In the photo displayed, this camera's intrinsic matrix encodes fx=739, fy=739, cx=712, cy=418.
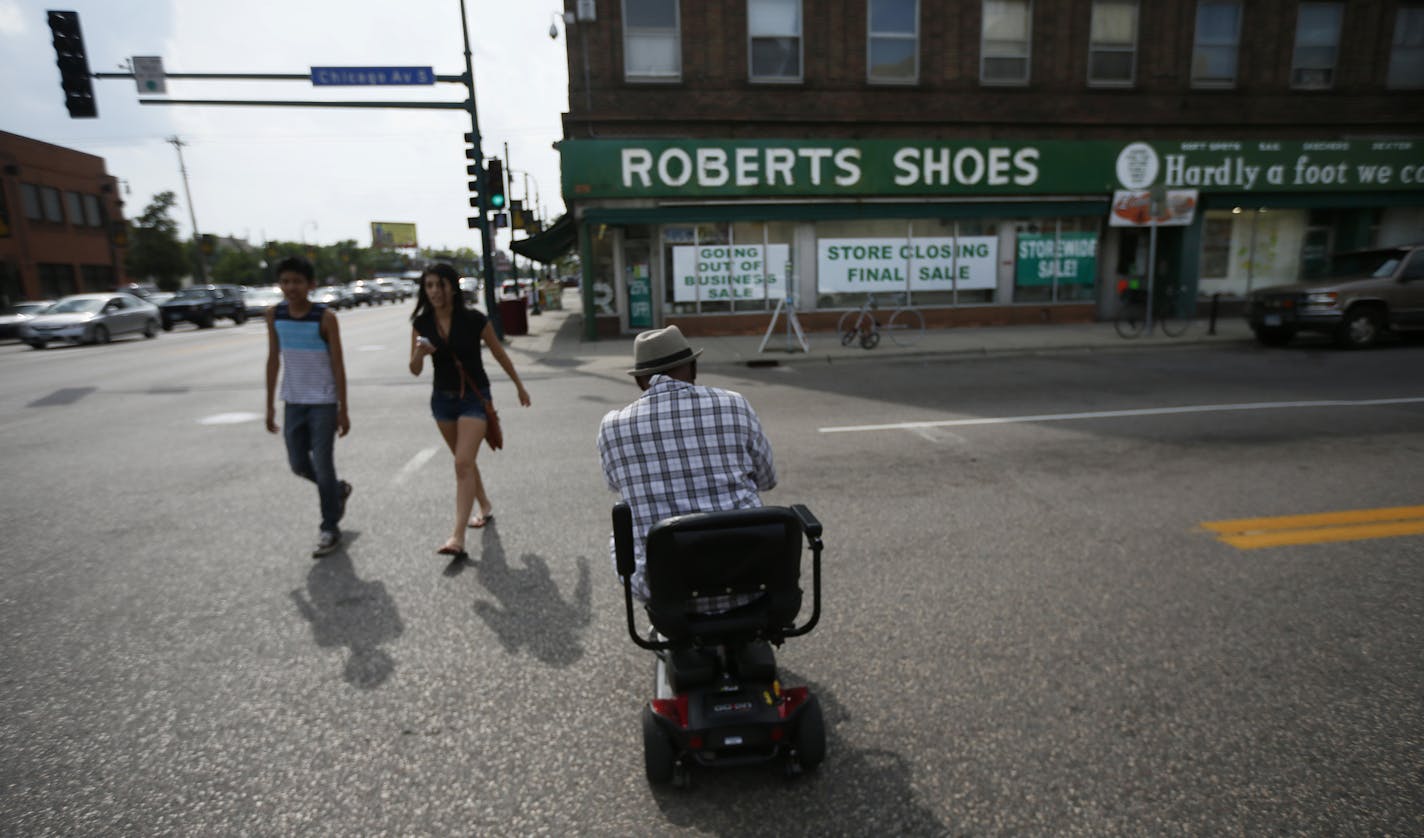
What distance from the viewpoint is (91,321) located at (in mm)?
22062

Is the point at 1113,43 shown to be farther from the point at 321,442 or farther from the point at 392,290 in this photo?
the point at 392,290

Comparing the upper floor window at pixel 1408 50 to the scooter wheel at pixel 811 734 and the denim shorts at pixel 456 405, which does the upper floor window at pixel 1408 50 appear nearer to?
the denim shorts at pixel 456 405

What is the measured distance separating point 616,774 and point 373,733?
104 centimetres

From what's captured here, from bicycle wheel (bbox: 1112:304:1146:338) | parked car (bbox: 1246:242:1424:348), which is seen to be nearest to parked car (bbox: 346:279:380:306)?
bicycle wheel (bbox: 1112:304:1146:338)

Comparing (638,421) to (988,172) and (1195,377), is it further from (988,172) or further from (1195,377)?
(988,172)

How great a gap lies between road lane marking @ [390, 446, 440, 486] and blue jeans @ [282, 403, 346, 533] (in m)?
1.47

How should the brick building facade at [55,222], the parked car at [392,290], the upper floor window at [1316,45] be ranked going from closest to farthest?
the upper floor window at [1316,45], the brick building facade at [55,222], the parked car at [392,290]

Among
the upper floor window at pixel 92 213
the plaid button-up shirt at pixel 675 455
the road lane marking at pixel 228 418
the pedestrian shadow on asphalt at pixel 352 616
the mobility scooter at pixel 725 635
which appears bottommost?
the pedestrian shadow on asphalt at pixel 352 616

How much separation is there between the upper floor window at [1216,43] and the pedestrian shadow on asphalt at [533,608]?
2268cm

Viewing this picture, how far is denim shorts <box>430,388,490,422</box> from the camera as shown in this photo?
488 cm

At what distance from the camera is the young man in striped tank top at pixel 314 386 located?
4.89 metres

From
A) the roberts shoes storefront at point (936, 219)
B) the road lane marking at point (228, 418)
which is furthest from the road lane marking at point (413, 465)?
the roberts shoes storefront at point (936, 219)

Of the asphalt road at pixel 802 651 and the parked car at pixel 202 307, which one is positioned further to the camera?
the parked car at pixel 202 307

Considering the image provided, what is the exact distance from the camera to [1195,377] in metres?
10.9
